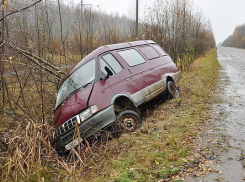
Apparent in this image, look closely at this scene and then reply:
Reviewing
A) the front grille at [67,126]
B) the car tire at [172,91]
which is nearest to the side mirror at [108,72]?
the front grille at [67,126]

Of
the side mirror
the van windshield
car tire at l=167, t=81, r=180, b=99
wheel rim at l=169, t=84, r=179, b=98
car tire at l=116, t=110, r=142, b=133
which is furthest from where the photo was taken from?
wheel rim at l=169, t=84, r=179, b=98

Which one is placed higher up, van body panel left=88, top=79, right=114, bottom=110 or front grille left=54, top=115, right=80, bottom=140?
van body panel left=88, top=79, right=114, bottom=110

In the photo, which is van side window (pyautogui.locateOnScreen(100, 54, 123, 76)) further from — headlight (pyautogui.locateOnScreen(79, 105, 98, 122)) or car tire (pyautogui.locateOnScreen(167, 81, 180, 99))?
car tire (pyautogui.locateOnScreen(167, 81, 180, 99))

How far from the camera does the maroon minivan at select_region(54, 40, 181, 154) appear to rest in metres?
4.83

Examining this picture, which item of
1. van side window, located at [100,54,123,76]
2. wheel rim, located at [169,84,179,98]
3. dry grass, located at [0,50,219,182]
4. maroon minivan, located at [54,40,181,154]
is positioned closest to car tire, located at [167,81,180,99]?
wheel rim, located at [169,84,179,98]

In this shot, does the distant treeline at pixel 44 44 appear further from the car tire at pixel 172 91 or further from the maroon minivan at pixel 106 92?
the car tire at pixel 172 91

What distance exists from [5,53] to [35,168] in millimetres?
3504

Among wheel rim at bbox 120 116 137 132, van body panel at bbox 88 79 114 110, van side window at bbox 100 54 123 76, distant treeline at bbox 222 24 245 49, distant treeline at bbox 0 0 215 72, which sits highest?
distant treeline at bbox 222 24 245 49

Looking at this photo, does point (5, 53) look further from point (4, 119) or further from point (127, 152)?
point (127, 152)

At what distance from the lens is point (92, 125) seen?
4.77 meters

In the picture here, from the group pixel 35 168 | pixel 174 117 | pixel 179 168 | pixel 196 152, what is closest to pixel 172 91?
pixel 174 117

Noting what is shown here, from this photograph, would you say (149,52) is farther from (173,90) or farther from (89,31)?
(89,31)

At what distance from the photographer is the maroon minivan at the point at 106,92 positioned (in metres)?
4.83

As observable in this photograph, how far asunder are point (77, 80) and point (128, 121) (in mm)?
1639
